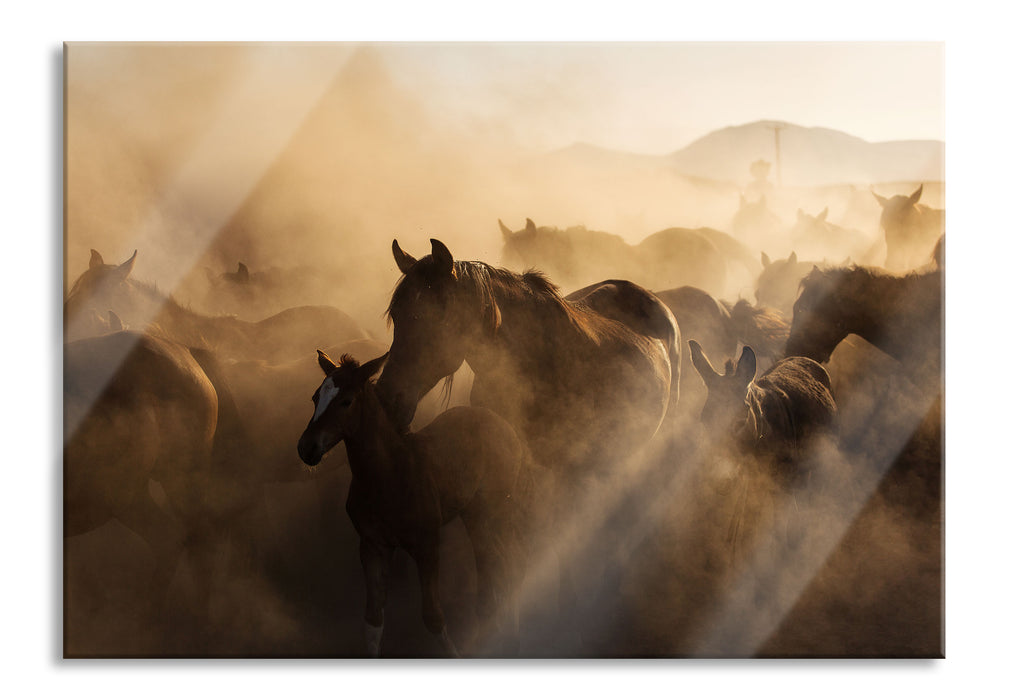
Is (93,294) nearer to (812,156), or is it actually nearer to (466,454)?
(466,454)

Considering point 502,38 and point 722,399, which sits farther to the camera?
point 502,38

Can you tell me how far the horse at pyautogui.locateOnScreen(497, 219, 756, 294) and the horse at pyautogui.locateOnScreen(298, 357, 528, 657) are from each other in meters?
0.53

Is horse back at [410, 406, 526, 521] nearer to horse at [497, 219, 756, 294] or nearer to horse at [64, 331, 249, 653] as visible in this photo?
horse at [497, 219, 756, 294]

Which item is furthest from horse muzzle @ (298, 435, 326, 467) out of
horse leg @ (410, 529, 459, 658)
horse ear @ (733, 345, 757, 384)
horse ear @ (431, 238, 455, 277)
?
horse ear @ (733, 345, 757, 384)

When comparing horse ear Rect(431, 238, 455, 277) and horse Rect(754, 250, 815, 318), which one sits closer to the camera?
horse ear Rect(431, 238, 455, 277)

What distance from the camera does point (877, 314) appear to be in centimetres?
290

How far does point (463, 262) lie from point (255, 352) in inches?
28.4

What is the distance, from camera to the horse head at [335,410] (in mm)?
2742

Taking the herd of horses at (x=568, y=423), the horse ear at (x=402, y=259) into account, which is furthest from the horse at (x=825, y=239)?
the horse ear at (x=402, y=259)

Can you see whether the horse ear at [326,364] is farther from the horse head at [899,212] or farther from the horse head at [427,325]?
the horse head at [899,212]

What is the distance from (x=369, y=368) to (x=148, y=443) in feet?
2.47

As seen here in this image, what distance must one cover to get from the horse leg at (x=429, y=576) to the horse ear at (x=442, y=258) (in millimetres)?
806

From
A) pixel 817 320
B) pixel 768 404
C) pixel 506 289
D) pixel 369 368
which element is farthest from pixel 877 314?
pixel 369 368

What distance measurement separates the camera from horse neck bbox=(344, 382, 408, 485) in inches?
109
